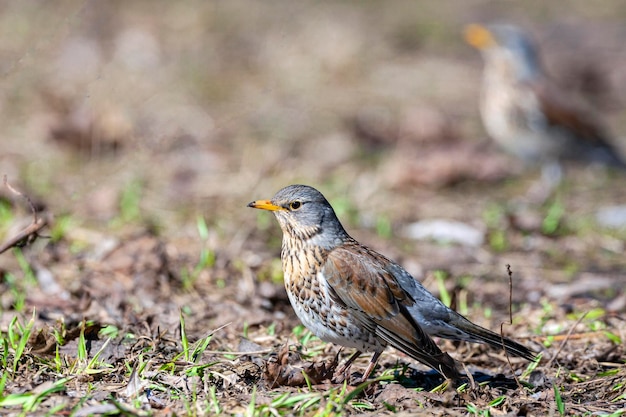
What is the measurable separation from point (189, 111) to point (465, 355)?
6.81 m

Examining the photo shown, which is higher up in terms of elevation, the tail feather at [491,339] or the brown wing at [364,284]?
the brown wing at [364,284]

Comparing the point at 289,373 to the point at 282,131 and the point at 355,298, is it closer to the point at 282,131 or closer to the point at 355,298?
the point at 355,298

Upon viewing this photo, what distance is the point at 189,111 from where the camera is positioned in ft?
38.9

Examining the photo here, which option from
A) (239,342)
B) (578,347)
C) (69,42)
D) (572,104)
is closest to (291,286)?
Result: (239,342)

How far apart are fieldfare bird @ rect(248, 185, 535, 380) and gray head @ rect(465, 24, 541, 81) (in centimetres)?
640

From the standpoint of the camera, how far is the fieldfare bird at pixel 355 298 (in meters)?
5.16

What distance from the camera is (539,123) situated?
11094mm

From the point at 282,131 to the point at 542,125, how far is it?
3.26 metres

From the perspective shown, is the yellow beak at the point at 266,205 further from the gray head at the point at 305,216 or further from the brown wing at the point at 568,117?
the brown wing at the point at 568,117

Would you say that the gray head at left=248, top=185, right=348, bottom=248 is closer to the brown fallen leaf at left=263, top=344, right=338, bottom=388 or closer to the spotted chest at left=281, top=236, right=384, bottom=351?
the spotted chest at left=281, top=236, right=384, bottom=351

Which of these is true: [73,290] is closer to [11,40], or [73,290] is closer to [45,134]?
[45,134]

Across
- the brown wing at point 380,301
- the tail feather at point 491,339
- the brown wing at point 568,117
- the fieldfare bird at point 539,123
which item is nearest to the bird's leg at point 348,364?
the brown wing at point 380,301

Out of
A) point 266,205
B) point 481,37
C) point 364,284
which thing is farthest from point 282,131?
point 364,284

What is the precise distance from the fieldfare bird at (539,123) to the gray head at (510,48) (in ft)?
0.09
